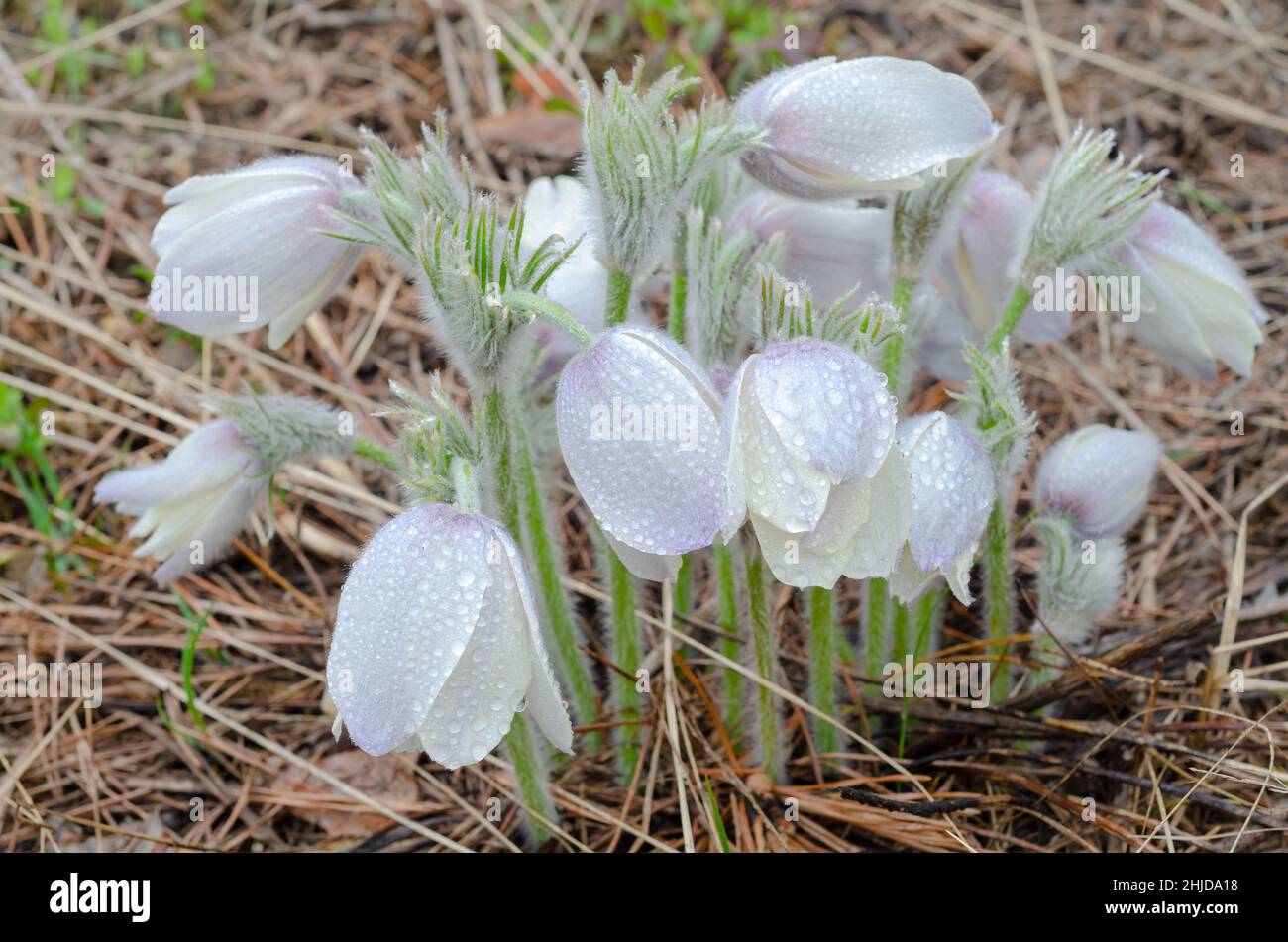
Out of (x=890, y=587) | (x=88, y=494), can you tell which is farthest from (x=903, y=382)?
(x=88, y=494)

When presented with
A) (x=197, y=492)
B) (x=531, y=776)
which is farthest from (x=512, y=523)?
(x=197, y=492)

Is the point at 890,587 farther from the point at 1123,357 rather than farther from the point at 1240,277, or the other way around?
the point at 1123,357

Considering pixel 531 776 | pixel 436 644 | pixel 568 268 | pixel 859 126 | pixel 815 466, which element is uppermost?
pixel 859 126

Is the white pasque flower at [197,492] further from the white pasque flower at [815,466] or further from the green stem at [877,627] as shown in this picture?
the green stem at [877,627]

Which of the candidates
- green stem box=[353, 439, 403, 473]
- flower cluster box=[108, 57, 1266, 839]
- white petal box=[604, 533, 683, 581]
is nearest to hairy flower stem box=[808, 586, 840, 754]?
flower cluster box=[108, 57, 1266, 839]

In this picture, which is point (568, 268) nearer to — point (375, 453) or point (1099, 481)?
point (375, 453)
